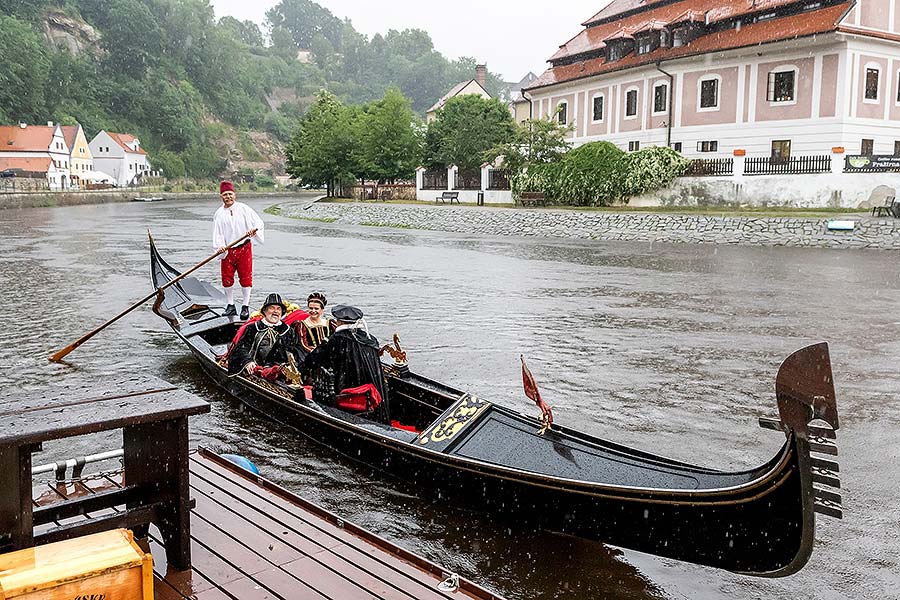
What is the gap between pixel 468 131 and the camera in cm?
4569

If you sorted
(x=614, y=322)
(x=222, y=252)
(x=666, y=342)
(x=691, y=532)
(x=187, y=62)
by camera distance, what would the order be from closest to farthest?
(x=691, y=532), (x=222, y=252), (x=666, y=342), (x=614, y=322), (x=187, y=62)

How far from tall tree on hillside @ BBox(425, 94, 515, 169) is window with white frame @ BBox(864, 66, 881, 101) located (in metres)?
18.3

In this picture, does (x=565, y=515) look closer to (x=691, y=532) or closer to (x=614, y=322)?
(x=691, y=532)

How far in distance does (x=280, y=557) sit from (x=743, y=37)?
111ft

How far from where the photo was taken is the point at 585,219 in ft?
97.1

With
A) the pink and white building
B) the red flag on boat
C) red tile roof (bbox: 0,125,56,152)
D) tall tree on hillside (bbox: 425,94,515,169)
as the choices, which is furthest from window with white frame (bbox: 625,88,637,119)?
red tile roof (bbox: 0,125,56,152)

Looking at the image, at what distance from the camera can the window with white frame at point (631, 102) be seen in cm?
3722

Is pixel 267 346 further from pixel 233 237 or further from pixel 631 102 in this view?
pixel 631 102

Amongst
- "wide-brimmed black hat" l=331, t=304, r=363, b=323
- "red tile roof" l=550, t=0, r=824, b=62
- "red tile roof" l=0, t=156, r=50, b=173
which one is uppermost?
"red tile roof" l=550, t=0, r=824, b=62

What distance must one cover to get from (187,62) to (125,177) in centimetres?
3051

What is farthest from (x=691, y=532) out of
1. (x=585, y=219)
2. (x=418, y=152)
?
(x=418, y=152)

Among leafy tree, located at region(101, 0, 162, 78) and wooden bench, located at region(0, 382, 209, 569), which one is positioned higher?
leafy tree, located at region(101, 0, 162, 78)

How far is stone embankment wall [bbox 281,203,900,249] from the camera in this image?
78.0 ft

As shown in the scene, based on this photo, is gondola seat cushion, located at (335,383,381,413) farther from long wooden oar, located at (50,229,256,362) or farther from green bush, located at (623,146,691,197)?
green bush, located at (623,146,691,197)
